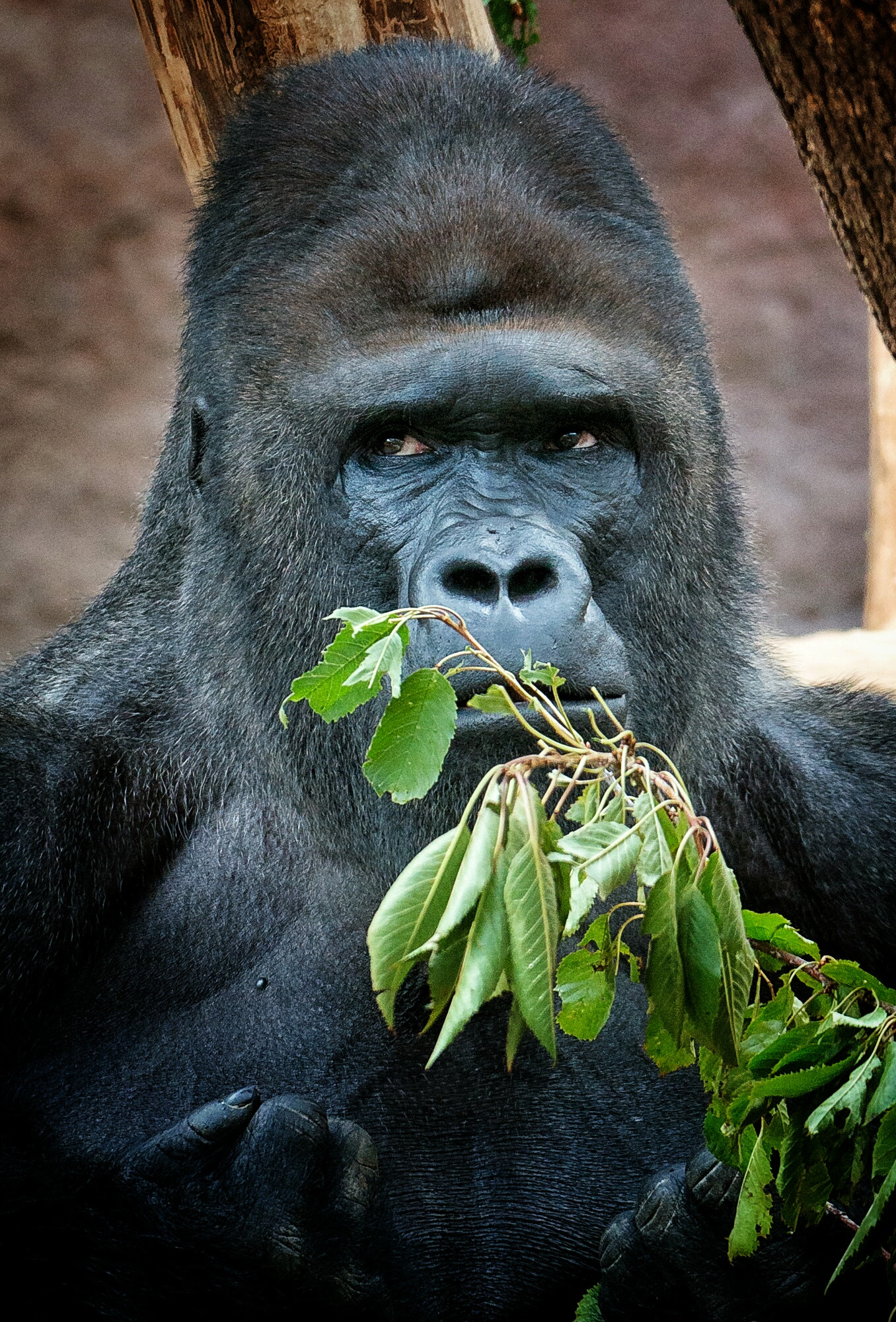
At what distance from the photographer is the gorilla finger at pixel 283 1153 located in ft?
8.91

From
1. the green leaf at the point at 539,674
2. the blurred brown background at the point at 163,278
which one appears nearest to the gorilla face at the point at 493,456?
the green leaf at the point at 539,674

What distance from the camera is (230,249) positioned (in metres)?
3.24

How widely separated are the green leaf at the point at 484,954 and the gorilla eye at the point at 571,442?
1246 mm

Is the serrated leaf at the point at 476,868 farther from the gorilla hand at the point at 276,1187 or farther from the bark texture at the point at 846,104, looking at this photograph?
the bark texture at the point at 846,104

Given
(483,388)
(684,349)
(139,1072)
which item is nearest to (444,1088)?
(139,1072)

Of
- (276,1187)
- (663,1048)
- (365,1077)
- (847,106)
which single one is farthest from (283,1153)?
(847,106)

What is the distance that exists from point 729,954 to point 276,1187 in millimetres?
1145

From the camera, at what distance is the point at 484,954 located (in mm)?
1871

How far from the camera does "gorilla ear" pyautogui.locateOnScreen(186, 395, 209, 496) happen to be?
323cm

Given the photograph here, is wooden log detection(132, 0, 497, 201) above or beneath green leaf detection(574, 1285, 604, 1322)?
above

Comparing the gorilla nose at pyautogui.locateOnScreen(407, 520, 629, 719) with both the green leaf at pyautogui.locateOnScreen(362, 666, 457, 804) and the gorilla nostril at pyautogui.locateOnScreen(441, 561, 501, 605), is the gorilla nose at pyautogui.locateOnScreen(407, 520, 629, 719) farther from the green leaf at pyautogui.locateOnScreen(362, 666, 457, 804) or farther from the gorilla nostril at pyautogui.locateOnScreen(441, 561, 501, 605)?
the green leaf at pyautogui.locateOnScreen(362, 666, 457, 804)

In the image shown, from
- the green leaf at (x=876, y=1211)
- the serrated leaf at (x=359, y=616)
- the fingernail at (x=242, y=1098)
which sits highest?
the serrated leaf at (x=359, y=616)

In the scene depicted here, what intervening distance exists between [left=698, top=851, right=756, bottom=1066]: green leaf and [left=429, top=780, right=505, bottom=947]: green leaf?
1.09ft

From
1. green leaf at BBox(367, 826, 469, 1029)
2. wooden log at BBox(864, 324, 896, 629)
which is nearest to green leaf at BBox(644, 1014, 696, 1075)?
green leaf at BBox(367, 826, 469, 1029)
